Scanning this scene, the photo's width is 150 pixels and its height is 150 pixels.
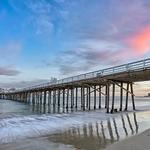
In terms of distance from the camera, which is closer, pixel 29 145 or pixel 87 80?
pixel 29 145

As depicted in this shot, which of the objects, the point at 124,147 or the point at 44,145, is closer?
the point at 124,147

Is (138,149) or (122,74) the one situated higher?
(122,74)

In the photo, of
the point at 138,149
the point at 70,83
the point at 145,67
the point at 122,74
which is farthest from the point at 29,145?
the point at 70,83

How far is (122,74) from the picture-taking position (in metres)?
22.4

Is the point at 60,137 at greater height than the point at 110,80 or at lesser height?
lesser

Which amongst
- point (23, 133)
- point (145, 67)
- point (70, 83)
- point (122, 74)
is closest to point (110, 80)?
point (122, 74)

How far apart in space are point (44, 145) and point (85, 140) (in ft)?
5.53

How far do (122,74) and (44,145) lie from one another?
14.3m

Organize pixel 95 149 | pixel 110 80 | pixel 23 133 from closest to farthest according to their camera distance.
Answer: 1. pixel 95 149
2. pixel 23 133
3. pixel 110 80

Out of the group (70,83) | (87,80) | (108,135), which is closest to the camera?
(108,135)

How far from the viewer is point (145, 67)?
19.6m

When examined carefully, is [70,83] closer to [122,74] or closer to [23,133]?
[122,74]

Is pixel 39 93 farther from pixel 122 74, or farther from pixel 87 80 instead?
pixel 122 74

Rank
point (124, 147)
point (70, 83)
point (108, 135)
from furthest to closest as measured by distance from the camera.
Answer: point (70, 83)
point (108, 135)
point (124, 147)
